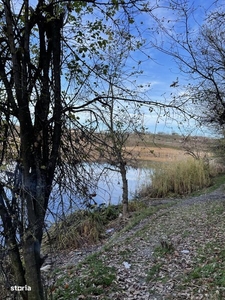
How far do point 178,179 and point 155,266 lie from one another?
7.32 m

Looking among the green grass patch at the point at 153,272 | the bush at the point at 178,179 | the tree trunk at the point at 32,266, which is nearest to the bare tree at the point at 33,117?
the tree trunk at the point at 32,266

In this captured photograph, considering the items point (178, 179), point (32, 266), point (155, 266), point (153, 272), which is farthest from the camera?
point (178, 179)

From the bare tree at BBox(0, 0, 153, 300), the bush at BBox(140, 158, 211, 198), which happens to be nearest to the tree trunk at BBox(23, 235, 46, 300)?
the bare tree at BBox(0, 0, 153, 300)

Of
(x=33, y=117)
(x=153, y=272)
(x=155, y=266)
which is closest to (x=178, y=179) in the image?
(x=155, y=266)

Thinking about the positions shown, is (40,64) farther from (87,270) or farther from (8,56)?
(87,270)

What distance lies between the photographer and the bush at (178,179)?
409 inches

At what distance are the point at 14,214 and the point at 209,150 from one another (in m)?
12.0

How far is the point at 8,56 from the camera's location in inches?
88.4

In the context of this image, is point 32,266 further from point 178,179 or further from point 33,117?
point 178,179

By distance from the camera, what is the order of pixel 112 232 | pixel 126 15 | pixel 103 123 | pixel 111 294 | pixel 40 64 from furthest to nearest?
1. pixel 112 232
2. pixel 111 294
3. pixel 103 123
4. pixel 126 15
5. pixel 40 64

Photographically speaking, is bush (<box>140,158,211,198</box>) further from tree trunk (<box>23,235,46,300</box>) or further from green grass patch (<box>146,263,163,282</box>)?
tree trunk (<box>23,235,46,300</box>)

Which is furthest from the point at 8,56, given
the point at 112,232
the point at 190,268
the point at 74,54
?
the point at 112,232

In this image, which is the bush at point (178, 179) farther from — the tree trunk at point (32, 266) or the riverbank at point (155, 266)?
the tree trunk at point (32, 266)

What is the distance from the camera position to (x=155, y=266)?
3.71 meters
